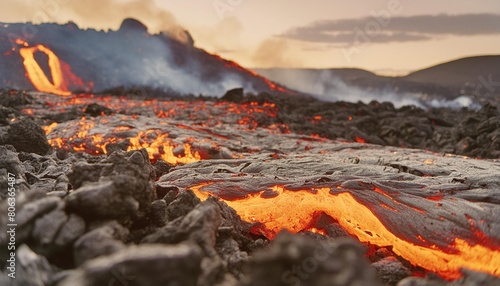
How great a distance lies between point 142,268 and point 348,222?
3.34 m

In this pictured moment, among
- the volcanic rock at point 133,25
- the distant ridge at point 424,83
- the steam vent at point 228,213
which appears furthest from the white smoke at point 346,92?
the steam vent at point 228,213

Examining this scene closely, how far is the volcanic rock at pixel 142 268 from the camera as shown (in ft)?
6.51

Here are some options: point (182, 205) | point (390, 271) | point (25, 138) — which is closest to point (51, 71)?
point (25, 138)

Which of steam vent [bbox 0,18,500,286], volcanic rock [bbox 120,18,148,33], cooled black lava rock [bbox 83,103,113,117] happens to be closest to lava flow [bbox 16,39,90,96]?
volcanic rock [bbox 120,18,148,33]

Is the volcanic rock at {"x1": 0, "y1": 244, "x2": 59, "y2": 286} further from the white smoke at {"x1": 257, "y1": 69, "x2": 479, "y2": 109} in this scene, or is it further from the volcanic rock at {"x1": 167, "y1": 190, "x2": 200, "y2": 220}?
the white smoke at {"x1": 257, "y1": 69, "x2": 479, "y2": 109}

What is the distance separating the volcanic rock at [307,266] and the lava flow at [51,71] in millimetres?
45290

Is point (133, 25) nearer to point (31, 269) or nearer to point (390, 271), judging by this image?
point (390, 271)

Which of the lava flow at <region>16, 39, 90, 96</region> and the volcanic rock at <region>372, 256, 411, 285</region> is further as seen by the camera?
the lava flow at <region>16, 39, 90, 96</region>

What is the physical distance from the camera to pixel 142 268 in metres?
1.99

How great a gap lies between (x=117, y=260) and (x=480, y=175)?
18.1 feet

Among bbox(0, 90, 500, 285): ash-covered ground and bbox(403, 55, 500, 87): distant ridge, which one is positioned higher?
bbox(403, 55, 500, 87): distant ridge

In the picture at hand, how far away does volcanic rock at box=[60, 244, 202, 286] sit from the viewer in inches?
78.1

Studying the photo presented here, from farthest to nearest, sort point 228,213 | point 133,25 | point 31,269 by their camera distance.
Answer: point 133,25 → point 228,213 → point 31,269

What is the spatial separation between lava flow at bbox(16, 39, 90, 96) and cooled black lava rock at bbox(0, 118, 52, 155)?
38.3m
